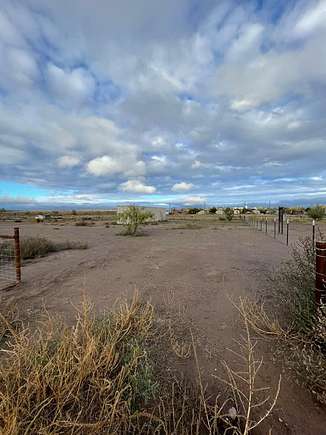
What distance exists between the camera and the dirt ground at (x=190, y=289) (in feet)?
10.2

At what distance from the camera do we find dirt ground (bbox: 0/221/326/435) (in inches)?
122

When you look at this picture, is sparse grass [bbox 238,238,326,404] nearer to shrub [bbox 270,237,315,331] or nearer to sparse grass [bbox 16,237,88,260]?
shrub [bbox 270,237,315,331]

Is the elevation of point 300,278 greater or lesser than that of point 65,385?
greater

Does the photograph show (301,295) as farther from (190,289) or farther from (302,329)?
(190,289)

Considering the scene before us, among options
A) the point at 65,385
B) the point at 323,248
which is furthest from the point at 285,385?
the point at 65,385

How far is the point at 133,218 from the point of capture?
25094mm

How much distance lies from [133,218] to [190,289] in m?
18.5

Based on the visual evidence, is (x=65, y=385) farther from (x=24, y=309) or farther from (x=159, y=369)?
(x=24, y=309)

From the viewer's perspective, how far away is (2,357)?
146 inches

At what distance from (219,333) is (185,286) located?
273 centimetres

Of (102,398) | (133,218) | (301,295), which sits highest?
(133,218)

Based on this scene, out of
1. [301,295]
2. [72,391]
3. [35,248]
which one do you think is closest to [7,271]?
[35,248]

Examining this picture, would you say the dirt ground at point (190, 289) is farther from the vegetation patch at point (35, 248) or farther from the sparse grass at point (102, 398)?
the vegetation patch at point (35, 248)

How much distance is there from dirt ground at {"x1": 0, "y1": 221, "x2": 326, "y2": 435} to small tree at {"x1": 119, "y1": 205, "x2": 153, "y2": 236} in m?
11.6
